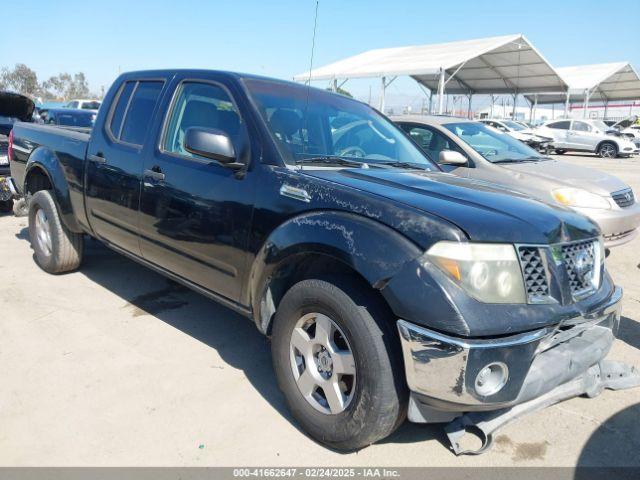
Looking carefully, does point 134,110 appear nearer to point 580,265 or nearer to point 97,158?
point 97,158

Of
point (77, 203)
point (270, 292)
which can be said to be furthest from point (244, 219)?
point (77, 203)

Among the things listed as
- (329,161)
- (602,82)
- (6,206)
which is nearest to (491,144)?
(329,161)

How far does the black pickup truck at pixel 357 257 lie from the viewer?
2.22 metres

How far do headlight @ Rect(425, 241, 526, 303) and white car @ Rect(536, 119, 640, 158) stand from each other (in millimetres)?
25034

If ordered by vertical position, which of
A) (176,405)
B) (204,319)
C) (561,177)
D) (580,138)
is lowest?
(176,405)

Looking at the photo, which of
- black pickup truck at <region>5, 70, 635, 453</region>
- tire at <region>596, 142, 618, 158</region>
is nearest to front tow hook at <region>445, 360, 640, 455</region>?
black pickup truck at <region>5, 70, 635, 453</region>

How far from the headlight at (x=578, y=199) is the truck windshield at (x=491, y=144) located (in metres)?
0.96

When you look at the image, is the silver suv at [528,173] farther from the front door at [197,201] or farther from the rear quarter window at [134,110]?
the rear quarter window at [134,110]

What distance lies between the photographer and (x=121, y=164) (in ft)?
12.8

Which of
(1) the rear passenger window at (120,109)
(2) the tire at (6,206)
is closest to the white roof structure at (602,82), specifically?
(2) the tire at (6,206)

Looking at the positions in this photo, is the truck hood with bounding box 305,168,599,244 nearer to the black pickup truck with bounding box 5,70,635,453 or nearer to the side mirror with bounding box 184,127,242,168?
the black pickup truck with bounding box 5,70,635,453

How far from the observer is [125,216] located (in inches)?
153

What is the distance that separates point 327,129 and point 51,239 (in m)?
3.06

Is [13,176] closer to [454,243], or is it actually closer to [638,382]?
[454,243]
